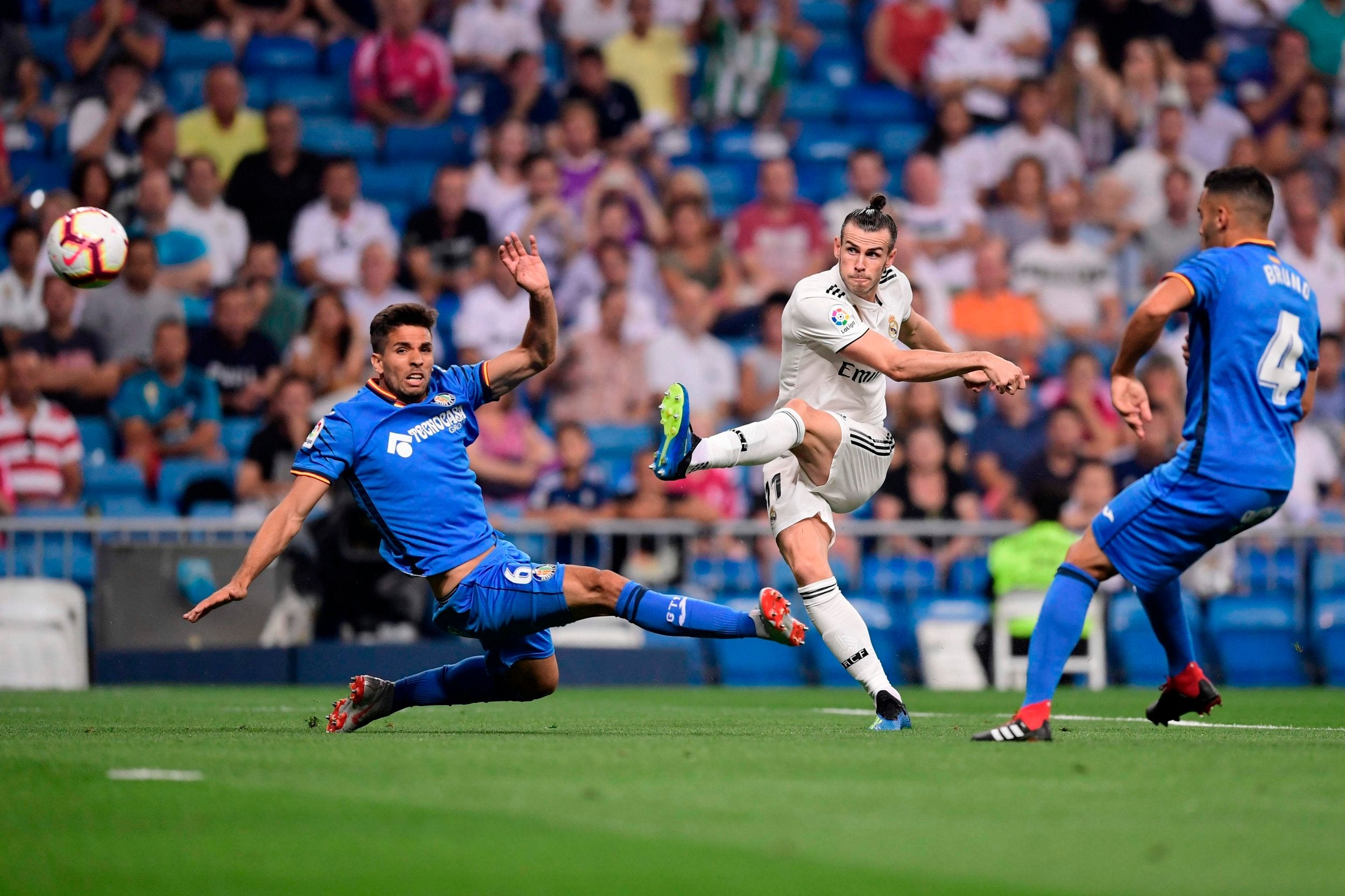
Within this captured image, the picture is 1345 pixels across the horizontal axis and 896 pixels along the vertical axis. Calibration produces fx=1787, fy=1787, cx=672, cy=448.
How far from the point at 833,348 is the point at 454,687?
2.16 m

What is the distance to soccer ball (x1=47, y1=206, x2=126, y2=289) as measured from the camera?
9039 millimetres

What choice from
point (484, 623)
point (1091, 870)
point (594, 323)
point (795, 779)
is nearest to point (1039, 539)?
point (594, 323)

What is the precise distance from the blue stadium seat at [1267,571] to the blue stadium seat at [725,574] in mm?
3969

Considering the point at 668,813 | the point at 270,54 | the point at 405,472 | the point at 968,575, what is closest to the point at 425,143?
the point at 270,54

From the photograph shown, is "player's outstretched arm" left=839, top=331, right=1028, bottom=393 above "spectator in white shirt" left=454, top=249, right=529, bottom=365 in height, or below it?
below

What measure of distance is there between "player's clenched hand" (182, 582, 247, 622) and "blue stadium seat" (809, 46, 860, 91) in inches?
518

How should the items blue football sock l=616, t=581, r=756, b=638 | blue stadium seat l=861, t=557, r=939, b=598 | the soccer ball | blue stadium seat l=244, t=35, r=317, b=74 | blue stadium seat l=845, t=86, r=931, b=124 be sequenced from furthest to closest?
blue stadium seat l=845, t=86, r=931, b=124 < blue stadium seat l=244, t=35, r=317, b=74 < blue stadium seat l=861, t=557, r=939, b=598 < the soccer ball < blue football sock l=616, t=581, r=756, b=638

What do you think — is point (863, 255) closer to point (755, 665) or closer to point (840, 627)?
point (840, 627)

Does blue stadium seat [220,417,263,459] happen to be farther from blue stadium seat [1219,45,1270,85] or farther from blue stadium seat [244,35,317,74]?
blue stadium seat [1219,45,1270,85]

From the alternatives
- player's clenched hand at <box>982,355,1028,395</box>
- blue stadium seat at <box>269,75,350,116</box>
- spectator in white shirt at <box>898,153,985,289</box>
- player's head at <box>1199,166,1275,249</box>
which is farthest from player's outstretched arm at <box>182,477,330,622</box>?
blue stadium seat at <box>269,75,350,116</box>

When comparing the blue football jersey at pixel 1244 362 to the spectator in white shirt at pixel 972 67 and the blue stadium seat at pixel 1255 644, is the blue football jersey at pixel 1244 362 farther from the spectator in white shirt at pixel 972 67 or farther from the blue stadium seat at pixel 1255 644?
the spectator in white shirt at pixel 972 67

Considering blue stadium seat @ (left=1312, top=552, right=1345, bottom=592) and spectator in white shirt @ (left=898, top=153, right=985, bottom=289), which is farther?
spectator in white shirt @ (left=898, top=153, right=985, bottom=289)

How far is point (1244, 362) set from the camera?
20.7 ft

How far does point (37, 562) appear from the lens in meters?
13.6
